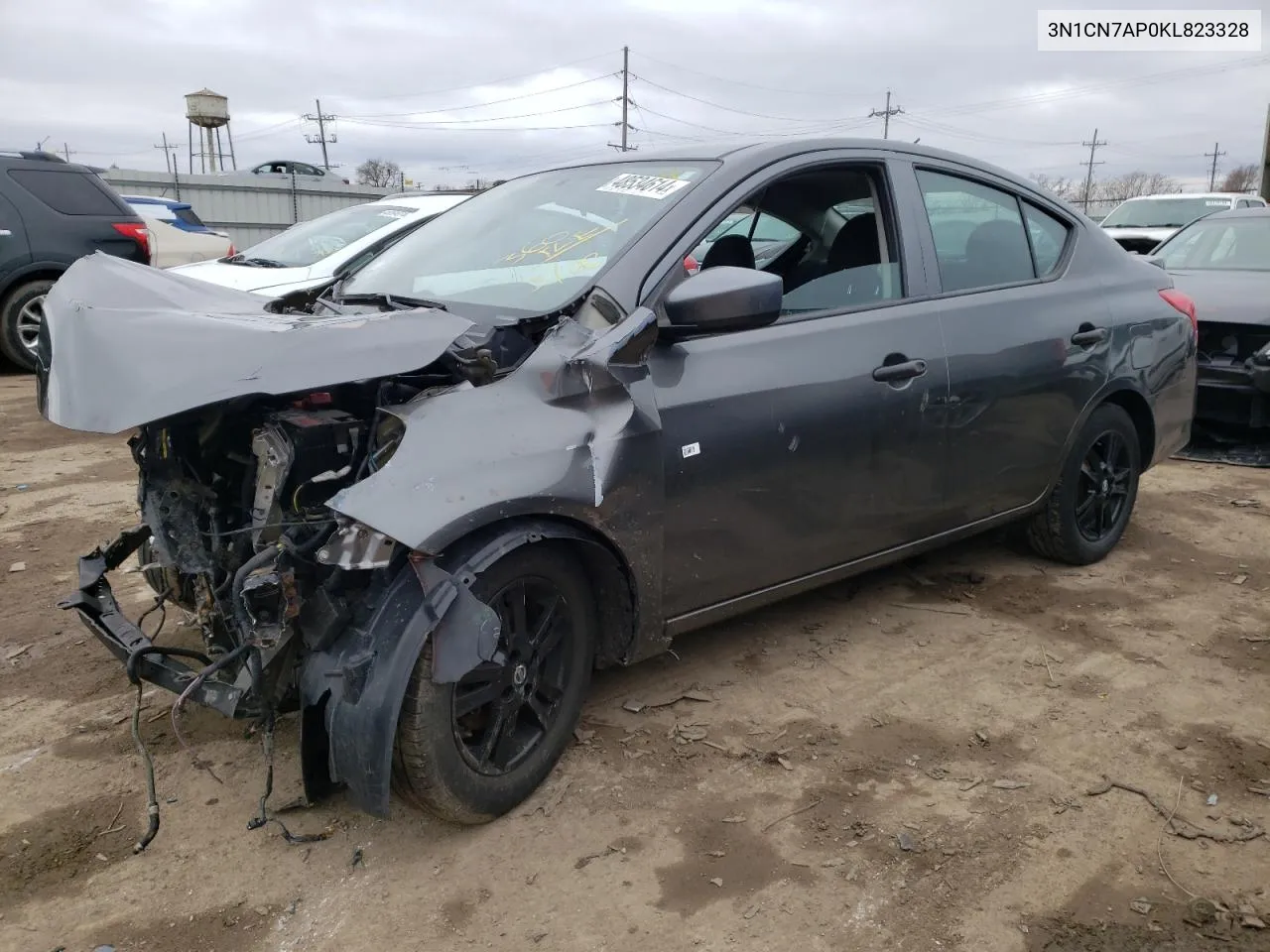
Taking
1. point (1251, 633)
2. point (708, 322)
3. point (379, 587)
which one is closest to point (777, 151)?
point (708, 322)

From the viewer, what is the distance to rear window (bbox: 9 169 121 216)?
8.82 m

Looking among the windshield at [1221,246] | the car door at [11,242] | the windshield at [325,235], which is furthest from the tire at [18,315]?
the windshield at [1221,246]

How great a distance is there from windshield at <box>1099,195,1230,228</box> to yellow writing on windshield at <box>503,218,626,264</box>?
12.9 m

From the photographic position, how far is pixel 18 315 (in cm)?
867

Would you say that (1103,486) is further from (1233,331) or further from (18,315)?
(18,315)

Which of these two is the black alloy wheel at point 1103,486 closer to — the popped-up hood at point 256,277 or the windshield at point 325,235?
the popped-up hood at point 256,277

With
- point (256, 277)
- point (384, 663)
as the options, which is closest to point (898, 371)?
point (384, 663)

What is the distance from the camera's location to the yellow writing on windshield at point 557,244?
2969 millimetres

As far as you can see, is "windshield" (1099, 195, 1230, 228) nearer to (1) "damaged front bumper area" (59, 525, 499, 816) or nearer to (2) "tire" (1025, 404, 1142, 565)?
(2) "tire" (1025, 404, 1142, 565)

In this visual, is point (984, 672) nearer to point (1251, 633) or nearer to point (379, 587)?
point (1251, 633)

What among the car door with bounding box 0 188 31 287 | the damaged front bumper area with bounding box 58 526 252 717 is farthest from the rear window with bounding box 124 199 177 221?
the damaged front bumper area with bounding box 58 526 252 717

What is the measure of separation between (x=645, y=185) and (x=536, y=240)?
394mm

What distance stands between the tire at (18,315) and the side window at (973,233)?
8083mm

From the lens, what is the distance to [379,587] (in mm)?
2330
